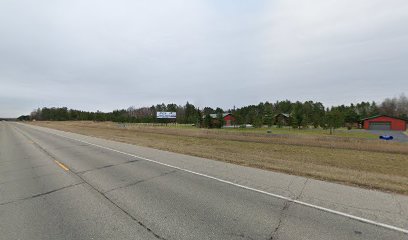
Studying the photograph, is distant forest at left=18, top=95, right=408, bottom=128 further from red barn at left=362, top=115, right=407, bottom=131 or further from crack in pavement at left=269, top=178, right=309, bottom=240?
crack in pavement at left=269, top=178, right=309, bottom=240

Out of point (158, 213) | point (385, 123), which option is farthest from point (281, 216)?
point (385, 123)

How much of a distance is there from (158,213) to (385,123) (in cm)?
8674

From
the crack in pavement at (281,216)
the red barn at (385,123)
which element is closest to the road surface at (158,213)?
the crack in pavement at (281,216)

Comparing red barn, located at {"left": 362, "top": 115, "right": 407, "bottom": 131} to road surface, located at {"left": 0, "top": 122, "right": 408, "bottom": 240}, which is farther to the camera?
red barn, located at {"left": 362, "top": 115, "right": 407, "bottom": 131}

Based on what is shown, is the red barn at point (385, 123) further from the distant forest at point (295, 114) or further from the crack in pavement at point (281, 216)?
the crack in pavement at point (281, 216)

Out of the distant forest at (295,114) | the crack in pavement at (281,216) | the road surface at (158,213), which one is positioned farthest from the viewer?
the distant forest at (295,114)

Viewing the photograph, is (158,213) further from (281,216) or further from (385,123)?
(385,123)

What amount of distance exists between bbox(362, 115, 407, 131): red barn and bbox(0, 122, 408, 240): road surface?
82.8 m

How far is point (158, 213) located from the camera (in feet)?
17.8

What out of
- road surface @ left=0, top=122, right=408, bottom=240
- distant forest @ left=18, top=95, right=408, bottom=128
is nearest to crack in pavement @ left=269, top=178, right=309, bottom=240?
road surface @ left=0, top=122, right=408, bottom=240

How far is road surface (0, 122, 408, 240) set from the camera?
452cm

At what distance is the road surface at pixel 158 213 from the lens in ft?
14.8

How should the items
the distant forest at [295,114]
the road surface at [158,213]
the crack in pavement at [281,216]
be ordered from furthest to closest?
the distant forest at [295,114] < the road surface at [158,213] < the crack in pavement at [281,216]

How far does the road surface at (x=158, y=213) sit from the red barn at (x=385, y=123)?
272 ft
